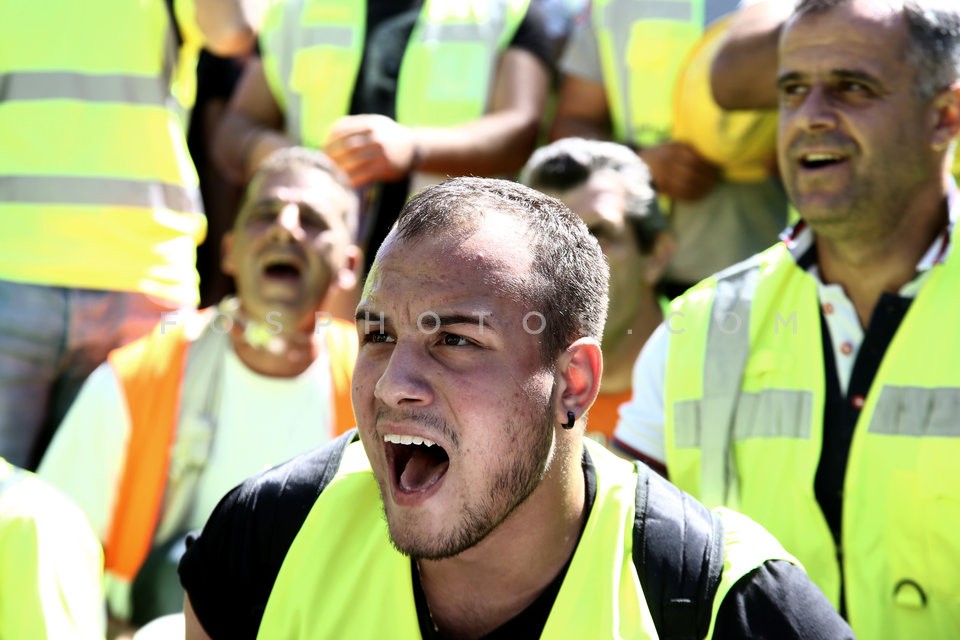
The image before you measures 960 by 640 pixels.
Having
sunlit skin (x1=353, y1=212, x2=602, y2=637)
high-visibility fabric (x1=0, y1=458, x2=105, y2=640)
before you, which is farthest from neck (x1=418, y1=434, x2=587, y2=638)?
high-visibility fabric (x1=0, y1=458, x2=105, y2=640)

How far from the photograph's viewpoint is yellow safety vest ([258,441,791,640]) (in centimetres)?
228

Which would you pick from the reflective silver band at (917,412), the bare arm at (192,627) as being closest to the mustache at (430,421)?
the bare arm at (192,627)

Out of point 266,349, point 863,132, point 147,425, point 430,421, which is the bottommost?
point 147,425

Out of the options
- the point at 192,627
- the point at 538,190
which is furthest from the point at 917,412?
the point at 192,627

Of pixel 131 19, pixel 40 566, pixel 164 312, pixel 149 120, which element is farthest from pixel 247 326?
pixel 40 566

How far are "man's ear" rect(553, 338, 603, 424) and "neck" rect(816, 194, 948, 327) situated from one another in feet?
3.77

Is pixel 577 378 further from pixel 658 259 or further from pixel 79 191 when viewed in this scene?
pixel 79 191

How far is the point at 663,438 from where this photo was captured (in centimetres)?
348

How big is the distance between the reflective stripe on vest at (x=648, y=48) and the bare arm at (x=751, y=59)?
386mm

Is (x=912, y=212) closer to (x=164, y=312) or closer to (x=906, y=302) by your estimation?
(x=906, y=302)

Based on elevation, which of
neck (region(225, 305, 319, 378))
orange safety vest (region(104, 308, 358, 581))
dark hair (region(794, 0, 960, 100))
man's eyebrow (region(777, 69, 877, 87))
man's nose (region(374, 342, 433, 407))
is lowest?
orange safety vest (region(104, 308, 358, 581))

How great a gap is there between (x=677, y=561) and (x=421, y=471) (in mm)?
464

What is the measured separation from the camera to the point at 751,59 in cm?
389

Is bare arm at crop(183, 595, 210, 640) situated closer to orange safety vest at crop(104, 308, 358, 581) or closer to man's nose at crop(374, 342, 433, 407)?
man's nose at crop(374, 342, 433, 407)
